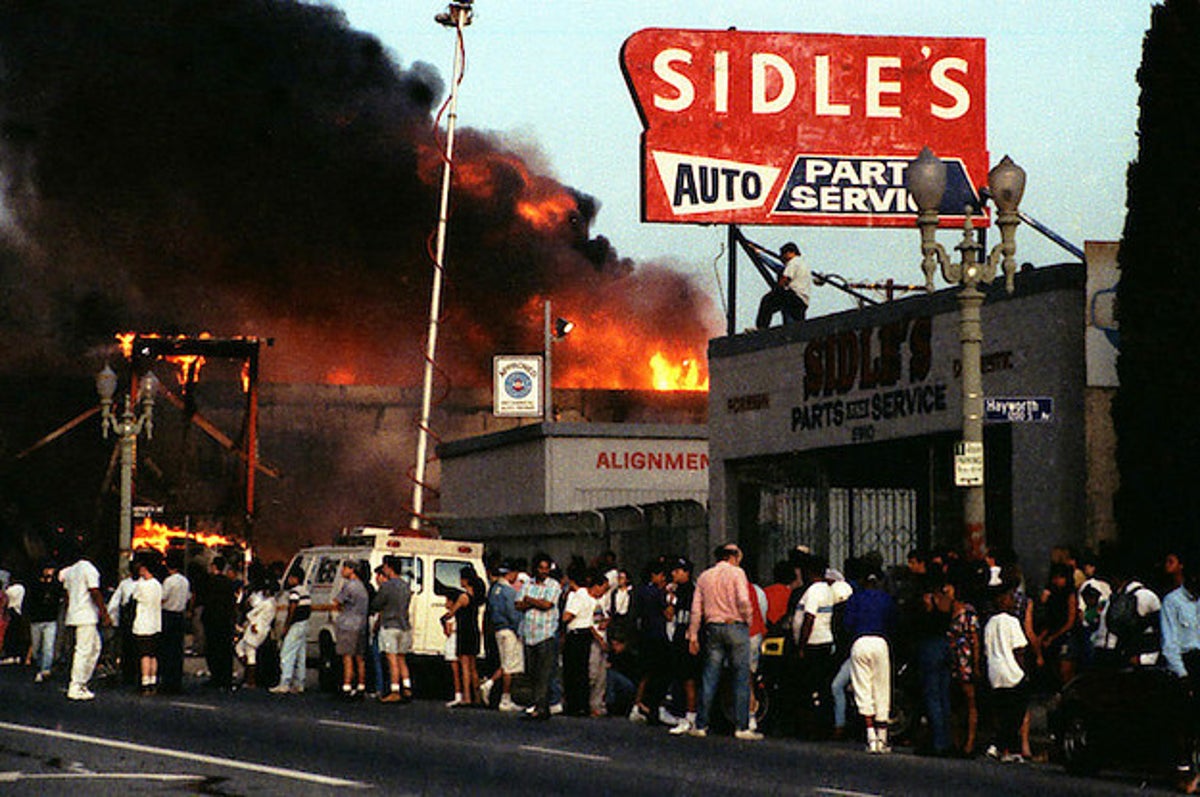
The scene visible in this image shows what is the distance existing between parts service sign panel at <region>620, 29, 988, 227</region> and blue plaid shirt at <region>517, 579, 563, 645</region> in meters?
10.4

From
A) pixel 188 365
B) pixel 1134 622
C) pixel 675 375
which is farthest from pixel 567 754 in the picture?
pixel 675 375

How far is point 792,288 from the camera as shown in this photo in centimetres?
3120

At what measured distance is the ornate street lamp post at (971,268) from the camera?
19.7 meters

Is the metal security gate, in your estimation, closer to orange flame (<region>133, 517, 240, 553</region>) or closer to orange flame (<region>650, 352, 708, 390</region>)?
orange flame (<region>133, 517, 240, 553</region>)

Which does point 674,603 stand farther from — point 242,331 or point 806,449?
point 242,331

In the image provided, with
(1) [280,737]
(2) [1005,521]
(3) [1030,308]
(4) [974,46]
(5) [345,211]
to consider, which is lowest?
(1) [280,737]

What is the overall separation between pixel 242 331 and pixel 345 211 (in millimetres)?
5251

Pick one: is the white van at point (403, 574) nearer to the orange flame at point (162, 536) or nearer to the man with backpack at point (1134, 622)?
the man with backpack at point (1134, 622)

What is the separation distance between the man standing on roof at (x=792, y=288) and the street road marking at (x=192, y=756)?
1478cm

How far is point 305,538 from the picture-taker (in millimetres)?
61875

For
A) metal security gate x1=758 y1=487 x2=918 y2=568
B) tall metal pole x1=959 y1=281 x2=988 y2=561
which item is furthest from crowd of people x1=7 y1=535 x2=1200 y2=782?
metal security gate x1=758 y1=487 x2=918 y2=568

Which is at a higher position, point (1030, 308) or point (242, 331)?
point (242, 331)

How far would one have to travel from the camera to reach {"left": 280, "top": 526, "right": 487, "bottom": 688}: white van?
27672 mm

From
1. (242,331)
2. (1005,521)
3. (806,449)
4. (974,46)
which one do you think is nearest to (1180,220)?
(1005,521)
